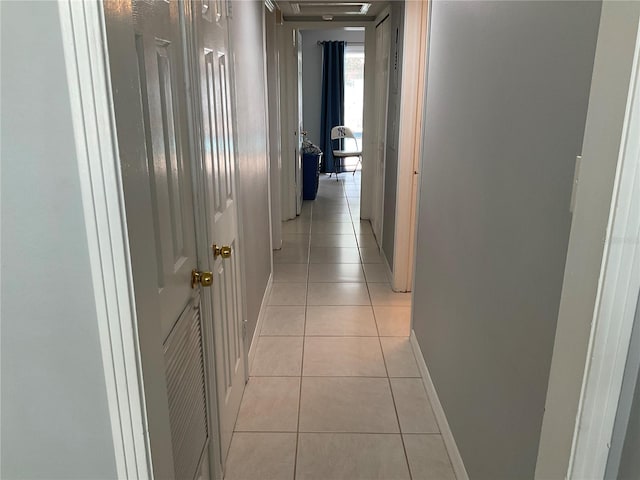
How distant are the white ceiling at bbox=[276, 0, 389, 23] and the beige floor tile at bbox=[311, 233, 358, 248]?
2.15m

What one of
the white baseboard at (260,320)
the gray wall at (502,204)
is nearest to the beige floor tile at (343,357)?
the white baseboard at (260,320)

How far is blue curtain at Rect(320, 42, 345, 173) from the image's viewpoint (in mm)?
8609

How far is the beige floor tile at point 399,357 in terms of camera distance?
283cm

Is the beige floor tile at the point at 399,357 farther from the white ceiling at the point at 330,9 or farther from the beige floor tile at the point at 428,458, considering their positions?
the white ceiling at the point at 330,9

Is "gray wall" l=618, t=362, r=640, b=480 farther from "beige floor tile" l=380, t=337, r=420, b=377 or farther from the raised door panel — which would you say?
"beige floor tile" l=380, t=337, r=420, b=377

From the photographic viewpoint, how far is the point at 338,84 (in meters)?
8.75

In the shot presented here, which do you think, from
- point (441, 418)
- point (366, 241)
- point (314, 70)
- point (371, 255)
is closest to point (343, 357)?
point (441, 418)

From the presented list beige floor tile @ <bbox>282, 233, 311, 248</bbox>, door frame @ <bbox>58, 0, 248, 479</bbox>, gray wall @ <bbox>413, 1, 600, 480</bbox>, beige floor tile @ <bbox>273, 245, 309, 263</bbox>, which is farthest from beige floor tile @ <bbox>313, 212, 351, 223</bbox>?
door frame @ <bbox>58, 0, 248, 479</bbox>

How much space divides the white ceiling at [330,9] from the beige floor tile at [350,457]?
11.5 ft

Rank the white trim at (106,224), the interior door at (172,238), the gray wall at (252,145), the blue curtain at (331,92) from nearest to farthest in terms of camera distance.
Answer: the white trim at (106,224) → the interior door at (172,238) → the gray wall at (252,145) → the blue curtain at (331,92)

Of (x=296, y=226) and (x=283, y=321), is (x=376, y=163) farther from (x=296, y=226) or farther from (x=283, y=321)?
(x=283, y=321)

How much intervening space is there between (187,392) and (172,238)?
18.4 inches

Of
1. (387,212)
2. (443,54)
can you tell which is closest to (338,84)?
(387,212)

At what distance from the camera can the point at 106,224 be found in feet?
2.17
